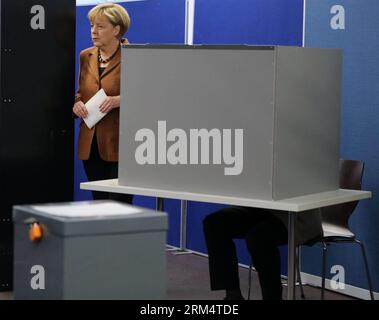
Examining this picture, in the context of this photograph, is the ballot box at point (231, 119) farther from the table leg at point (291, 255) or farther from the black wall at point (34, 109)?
the black wall at point (34, 109)

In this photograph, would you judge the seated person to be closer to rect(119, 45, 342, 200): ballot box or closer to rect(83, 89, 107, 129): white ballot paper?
rect(119, 45, 342, 200): ballot box

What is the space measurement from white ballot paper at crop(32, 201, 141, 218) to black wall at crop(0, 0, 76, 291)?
2.28m

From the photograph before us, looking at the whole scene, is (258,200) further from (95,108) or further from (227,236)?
(95,108)

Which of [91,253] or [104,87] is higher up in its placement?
[104,87]

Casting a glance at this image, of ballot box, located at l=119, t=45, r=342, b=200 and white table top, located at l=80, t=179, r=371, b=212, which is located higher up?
ballot box, located at l=119, t=45, r=342, b=200

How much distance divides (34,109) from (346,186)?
1.72 m

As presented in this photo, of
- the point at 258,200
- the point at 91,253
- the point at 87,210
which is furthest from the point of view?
the point at 258,200

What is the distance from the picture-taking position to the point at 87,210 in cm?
205

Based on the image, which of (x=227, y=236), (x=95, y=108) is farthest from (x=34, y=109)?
(x=227, y=236)

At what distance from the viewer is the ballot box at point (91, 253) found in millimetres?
1826

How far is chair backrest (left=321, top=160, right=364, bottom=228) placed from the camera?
4078 millimetres

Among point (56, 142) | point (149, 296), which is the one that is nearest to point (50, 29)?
point (56, 142)

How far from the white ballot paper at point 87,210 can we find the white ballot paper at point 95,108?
2051 mm

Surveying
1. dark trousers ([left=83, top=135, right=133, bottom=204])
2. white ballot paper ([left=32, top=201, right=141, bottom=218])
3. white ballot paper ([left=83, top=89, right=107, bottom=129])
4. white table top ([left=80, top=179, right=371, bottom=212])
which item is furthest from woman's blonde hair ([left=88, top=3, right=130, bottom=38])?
white ballot paper ([left=32, top=201, right=141, bottom=218])
